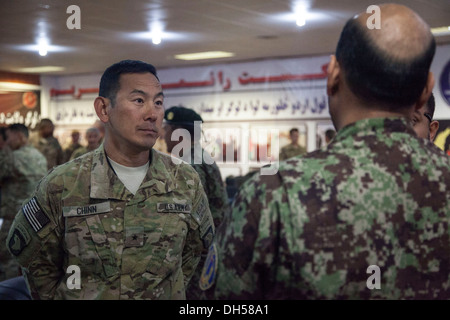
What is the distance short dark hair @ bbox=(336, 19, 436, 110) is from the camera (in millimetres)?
1074

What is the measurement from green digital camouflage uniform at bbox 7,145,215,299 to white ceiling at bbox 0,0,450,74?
5180mm

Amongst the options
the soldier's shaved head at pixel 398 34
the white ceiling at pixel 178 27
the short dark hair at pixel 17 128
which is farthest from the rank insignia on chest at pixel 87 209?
the white ceiling at pixel 178 27

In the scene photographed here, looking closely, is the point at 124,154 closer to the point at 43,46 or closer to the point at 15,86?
the point at 43,46

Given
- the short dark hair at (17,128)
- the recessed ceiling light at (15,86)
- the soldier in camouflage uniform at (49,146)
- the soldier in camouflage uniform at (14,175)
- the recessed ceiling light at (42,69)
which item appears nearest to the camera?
the soldier in camouflage uniform at (14,175)

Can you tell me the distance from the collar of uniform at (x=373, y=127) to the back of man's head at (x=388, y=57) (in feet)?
0.09

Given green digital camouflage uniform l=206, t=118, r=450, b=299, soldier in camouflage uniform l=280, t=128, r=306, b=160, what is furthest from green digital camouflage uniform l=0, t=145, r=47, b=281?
soldier in camouflage uniform l=280, t=128, r=306, b=160

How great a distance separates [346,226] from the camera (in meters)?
1.05

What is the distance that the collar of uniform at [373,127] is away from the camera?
1114 millimetres

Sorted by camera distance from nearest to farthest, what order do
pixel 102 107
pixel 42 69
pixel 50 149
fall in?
1. pixel 102 107
2. pixel 50 149
3. pixel 42 69

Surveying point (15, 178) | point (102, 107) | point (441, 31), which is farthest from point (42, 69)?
point (102, 107)

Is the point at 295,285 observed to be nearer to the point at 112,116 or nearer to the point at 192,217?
the point at 192,217

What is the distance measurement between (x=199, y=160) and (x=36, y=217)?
1.65 metres

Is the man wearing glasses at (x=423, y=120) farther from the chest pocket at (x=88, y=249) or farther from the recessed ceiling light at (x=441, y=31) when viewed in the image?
the recessed ceiling light at (x=441, y=31)
